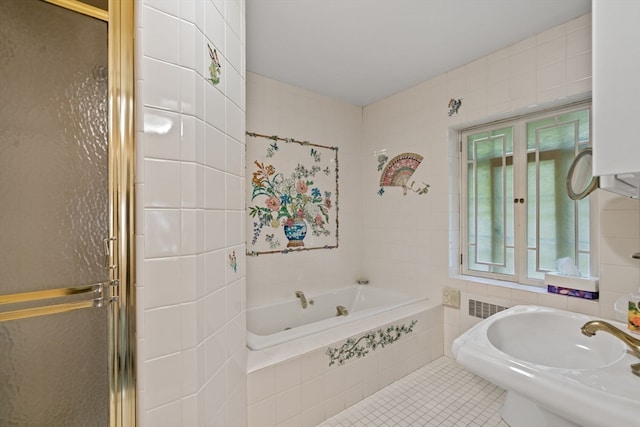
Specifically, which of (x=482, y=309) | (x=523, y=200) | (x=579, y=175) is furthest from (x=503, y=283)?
(x=579, y=175)

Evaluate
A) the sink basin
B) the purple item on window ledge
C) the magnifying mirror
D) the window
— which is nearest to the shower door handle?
the sink basin

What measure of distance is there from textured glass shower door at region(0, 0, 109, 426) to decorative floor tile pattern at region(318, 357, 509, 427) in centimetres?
124

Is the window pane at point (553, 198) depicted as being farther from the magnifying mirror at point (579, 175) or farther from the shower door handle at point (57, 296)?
the shower door handle at point (57, 296)

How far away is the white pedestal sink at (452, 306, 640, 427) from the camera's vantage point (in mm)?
787

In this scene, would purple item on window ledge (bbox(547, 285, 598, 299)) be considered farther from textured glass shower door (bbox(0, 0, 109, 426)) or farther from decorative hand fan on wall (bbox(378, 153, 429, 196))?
textured glass shower door (bbox(0, 0, 109, 426))

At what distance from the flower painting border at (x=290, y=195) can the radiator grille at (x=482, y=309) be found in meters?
1.26

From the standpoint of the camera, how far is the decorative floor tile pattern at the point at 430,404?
1.57m

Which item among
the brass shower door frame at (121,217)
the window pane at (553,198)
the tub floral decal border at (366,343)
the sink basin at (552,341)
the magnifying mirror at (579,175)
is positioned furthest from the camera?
the window pane at (553,198)

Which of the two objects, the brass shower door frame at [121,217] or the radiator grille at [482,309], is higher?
the brass shower door frame at [121,217]

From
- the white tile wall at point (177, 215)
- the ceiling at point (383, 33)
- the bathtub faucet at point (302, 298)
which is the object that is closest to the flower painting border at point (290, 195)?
the bathtub faucet at point (302, 298)

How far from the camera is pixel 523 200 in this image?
2.07m

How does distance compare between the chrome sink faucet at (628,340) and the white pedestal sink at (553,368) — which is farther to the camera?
the chrome sink faucet at (628,340)

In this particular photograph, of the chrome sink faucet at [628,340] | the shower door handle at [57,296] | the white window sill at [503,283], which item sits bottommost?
the white window sill at [503,283]

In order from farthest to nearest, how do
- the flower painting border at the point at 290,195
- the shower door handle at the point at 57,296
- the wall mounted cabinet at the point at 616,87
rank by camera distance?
the flower painting border at the point at 290,195, the shower door handle at the point at 57,296, the wall mounted cabinet at the point at 616,87
